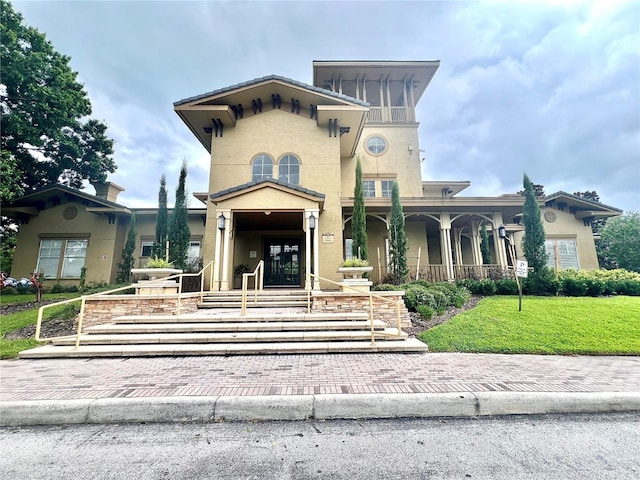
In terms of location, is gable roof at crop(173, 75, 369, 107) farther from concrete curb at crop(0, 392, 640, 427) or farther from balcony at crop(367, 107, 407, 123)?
concrete curb at crop(0, 392, 640, 427)

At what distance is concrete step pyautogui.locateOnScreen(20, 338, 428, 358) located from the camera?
5258mm

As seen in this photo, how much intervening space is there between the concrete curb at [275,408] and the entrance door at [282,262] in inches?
388

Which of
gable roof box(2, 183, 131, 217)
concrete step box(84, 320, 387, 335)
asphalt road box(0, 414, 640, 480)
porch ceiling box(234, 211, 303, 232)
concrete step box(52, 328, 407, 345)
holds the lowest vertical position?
asphalt road box(0, 414, 640, 480)

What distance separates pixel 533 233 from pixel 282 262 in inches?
431

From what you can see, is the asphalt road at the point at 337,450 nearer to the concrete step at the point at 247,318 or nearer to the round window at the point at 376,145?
the concrete step at the point at 247,318

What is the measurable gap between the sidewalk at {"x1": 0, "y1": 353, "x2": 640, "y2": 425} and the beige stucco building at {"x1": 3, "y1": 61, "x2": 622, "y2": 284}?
17.8 feet

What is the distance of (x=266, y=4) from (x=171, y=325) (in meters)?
14.4

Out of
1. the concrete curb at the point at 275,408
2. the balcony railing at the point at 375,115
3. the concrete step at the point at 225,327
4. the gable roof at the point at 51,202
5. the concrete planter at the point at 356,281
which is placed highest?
the balcony railing at the point at 375,115

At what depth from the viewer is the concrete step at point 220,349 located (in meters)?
5.26

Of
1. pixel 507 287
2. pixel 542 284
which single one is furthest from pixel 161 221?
pixel 542 284

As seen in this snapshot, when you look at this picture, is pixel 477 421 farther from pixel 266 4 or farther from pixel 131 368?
pixel 266 4

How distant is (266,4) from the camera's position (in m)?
12.8

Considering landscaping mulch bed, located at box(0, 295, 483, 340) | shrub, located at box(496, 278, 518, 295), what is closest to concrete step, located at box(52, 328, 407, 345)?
landscaping mulch bed, located at box(0, 295, 483, 340)

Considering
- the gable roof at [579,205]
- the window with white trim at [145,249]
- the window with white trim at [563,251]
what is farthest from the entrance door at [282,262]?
the window with white trim at [563,251]
